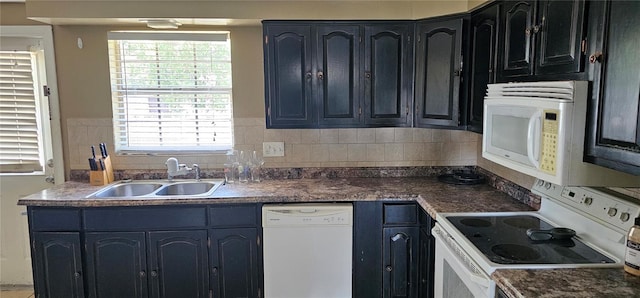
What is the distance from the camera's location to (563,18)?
166cm

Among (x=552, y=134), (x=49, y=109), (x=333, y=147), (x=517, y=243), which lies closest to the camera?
(x=552, y=134)

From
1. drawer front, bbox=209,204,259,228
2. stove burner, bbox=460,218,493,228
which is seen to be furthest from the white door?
stove burner, bbox=460,218,493,228

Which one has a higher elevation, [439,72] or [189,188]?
[439,72]

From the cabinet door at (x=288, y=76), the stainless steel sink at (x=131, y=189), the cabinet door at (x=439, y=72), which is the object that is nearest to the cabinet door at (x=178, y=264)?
the stainless steel sink at (x=131, y=189)

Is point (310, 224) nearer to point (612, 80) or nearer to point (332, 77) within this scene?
point (332, 77)

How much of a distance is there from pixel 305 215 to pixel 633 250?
1672 millimetres

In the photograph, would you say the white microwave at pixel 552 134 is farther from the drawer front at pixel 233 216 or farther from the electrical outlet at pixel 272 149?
the electrical outlet at pixel 272 149

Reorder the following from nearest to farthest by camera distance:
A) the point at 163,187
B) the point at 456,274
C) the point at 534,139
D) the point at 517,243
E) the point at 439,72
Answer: the point at 534,139
the point at 517,243
the point at 456,274
the point at 439,72
the point at 163,187

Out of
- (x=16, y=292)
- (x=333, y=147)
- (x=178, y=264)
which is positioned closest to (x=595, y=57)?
(x=333, y=147)

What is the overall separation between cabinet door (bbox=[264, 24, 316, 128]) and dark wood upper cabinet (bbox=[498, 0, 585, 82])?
4.06ft

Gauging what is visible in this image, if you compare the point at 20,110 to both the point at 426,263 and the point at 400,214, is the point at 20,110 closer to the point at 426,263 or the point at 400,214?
the point at 400,214

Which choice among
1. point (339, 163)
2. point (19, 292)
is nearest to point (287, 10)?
point (339, 163)

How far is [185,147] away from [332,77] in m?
1.28

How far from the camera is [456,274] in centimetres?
192
